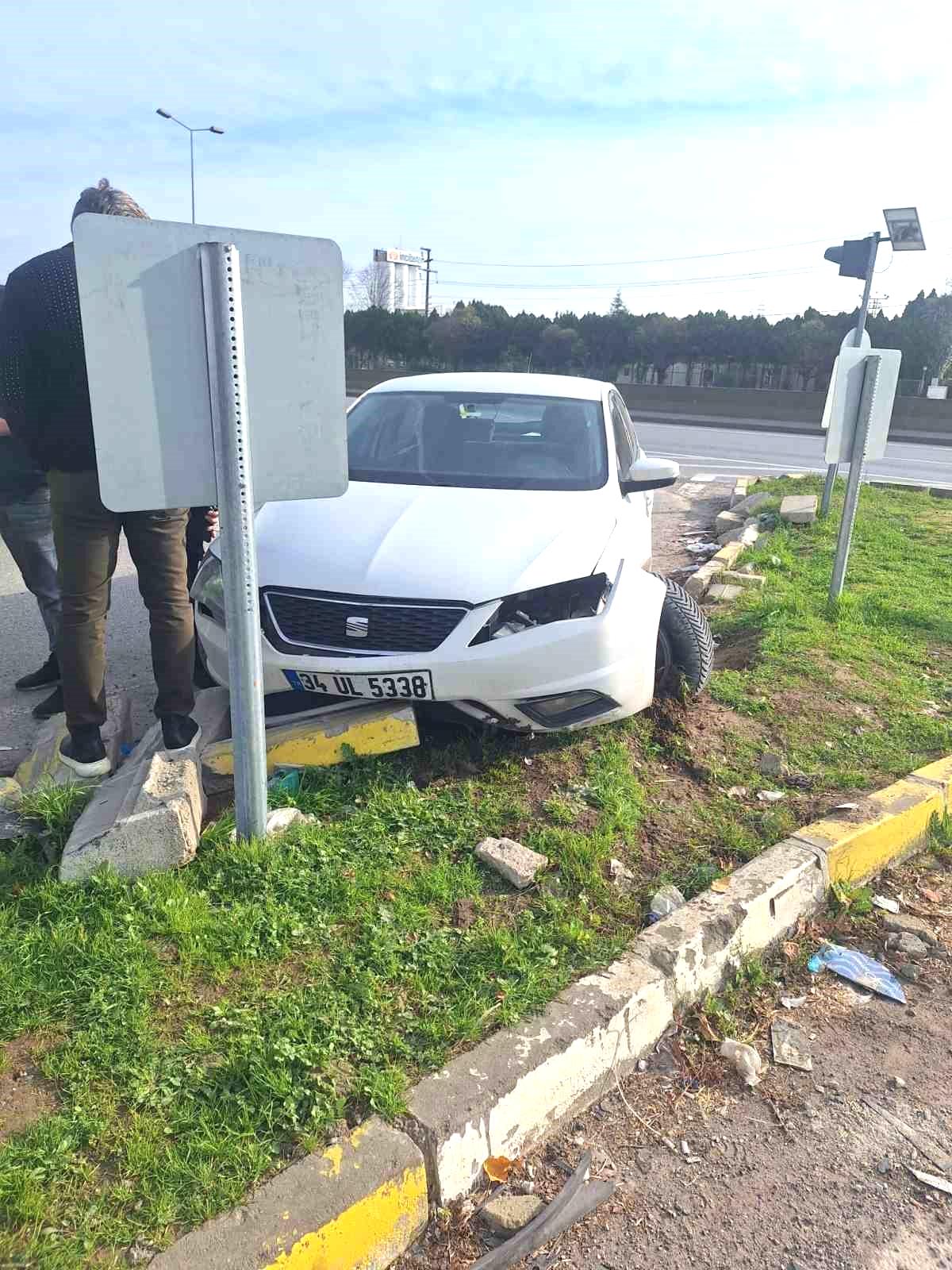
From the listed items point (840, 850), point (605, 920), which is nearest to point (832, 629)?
point (840, 850)

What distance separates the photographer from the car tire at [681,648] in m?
4.47

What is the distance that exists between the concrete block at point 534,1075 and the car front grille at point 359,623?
143 cm

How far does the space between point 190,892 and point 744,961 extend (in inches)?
70.1

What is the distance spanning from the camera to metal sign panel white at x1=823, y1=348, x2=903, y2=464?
5734 mm

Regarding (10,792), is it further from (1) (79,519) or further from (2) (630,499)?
(2) (630,499)

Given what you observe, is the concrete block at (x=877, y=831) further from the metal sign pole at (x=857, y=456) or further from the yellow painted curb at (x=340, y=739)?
the metal sign pole at (x=857, y=456)

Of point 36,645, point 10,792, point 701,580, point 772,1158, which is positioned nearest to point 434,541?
point 10,792

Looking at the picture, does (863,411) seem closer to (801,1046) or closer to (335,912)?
(801,1046)

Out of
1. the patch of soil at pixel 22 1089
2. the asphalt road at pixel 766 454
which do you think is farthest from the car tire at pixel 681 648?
the asphalt road at pixel 766 454

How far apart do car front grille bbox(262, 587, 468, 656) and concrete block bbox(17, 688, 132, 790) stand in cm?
75

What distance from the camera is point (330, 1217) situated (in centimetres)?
190

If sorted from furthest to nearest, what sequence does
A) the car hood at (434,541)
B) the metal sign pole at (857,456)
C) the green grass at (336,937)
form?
the metal sign pole at (857,456), the car hood at (434,541), the green grass at (336,937)

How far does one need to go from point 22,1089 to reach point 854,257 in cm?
977

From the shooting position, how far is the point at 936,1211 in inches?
85.8
